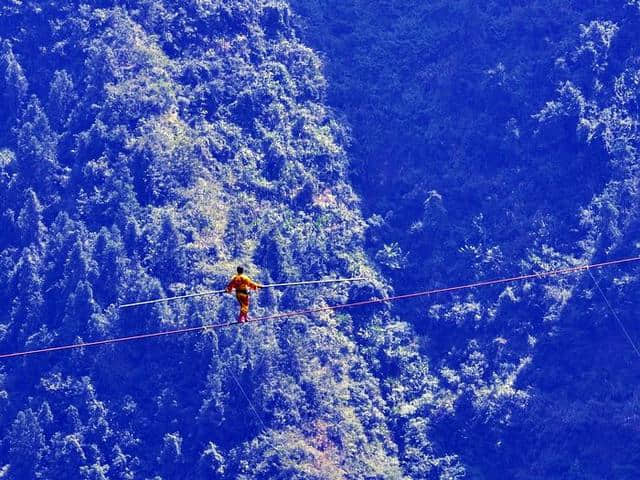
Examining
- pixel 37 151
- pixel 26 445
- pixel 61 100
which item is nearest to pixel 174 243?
pixel 37 151

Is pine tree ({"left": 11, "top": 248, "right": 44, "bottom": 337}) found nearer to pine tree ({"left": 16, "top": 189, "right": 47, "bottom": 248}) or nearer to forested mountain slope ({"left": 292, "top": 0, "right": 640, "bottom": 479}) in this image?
pine tree ({"left": 16, "top": 189, "right": 47, "bottom": 248})

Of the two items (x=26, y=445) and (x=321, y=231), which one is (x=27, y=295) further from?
(x=321, y=231)

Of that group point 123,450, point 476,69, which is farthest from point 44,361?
point 476,69

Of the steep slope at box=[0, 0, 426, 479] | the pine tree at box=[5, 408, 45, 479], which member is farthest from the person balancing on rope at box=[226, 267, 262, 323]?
the pine tree at box=[5, 408, 45, 479]

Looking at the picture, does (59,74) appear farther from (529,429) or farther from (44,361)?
(529,429)

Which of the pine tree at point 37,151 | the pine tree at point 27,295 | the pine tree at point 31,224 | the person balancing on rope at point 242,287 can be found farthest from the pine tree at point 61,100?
the person balancing on rope at point 242,287

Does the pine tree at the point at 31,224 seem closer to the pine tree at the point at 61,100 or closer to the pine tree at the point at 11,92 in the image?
the pine tree at the point at 61,100

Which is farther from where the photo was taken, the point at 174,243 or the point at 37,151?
the point at 37,151
